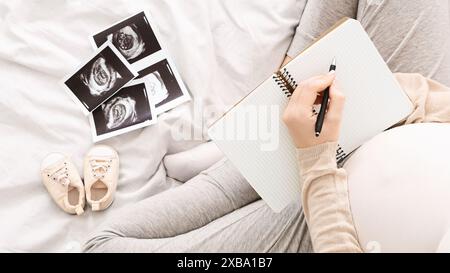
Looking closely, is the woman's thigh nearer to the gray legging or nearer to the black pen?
the gray legging

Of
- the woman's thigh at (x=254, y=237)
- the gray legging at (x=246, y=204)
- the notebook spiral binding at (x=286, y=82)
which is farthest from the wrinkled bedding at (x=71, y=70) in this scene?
the notebook spiral binding at (x=286, y=82)

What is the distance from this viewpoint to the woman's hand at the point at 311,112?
0.76 meters

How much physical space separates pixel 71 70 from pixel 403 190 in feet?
2.71

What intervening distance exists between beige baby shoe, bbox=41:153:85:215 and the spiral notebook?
436 mm

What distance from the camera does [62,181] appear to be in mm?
1082

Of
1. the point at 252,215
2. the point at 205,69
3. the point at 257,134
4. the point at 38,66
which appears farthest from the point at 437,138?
the point at 38,66

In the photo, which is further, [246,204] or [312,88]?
[246,204]

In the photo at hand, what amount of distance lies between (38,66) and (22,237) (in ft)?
1.33

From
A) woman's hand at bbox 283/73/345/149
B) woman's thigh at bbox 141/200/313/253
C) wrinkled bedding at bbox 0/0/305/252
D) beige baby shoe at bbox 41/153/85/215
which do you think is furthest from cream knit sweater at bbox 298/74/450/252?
beige baby shoe at bbox 41/153/85/215

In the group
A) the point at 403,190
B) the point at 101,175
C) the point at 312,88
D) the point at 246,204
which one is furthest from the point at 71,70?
the point at 403,190

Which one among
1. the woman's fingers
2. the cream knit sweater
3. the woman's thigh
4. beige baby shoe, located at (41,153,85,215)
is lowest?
the woman's thigh

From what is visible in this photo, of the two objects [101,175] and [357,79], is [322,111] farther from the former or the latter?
[101,175]

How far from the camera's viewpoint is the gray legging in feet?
3.05

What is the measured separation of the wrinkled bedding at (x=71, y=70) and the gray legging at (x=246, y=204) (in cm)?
12
